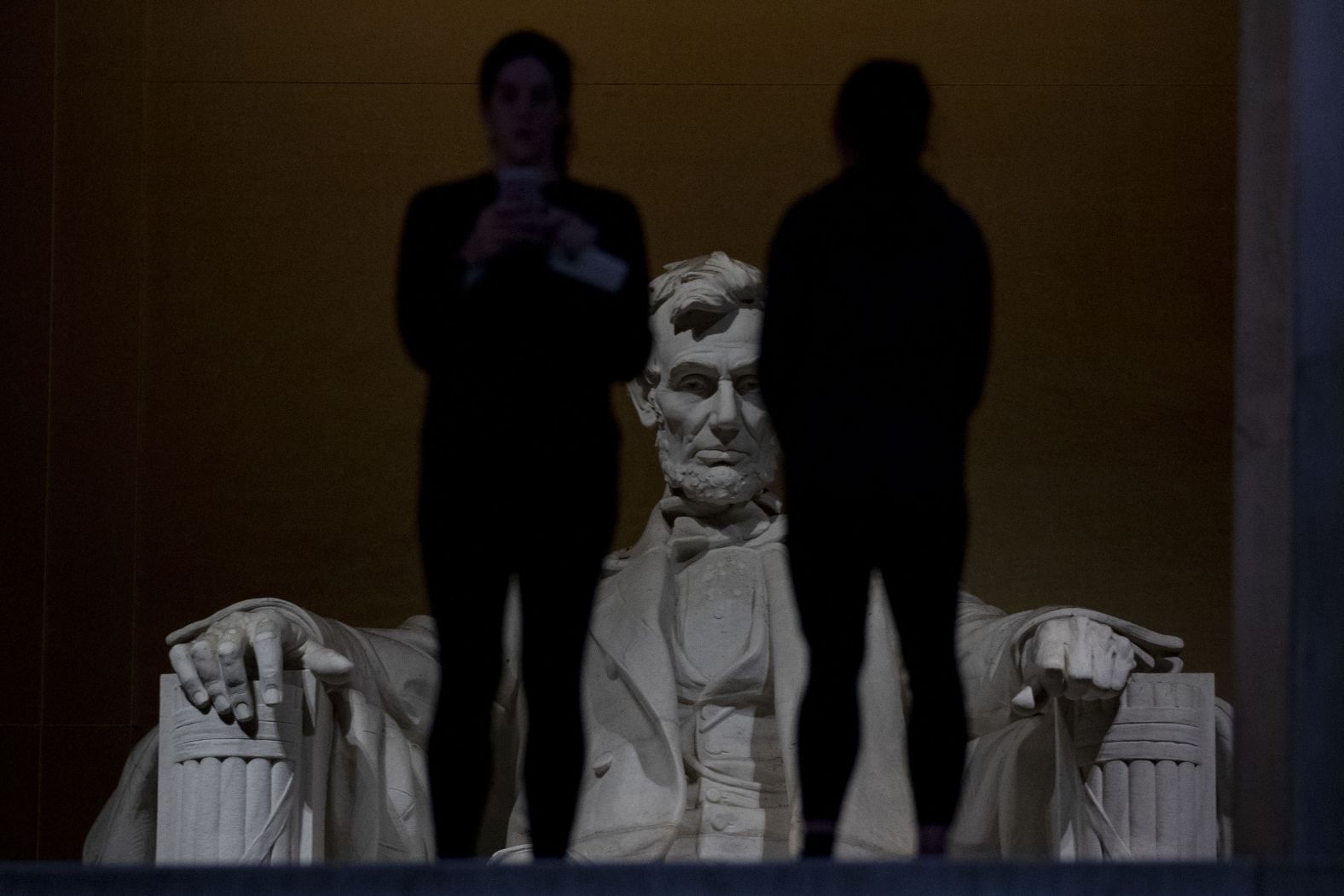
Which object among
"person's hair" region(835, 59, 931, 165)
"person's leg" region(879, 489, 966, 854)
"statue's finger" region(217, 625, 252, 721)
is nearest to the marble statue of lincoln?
"statue's finger" region(217, 625, 252, 721)

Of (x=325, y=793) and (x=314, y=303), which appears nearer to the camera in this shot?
(x=325, y=793)

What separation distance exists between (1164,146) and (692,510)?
2064 millimetres

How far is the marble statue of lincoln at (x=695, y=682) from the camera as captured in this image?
541 cm

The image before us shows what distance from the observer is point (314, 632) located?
546 cm

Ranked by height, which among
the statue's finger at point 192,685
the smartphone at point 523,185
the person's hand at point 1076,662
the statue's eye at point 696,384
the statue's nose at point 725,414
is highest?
the smartphone at point 523,185

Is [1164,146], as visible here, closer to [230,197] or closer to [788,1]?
[788,1]

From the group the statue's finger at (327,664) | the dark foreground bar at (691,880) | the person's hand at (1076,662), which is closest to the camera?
the dark foreground bar at (691,880)

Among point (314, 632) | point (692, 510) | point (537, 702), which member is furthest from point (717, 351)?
point (537, 702)

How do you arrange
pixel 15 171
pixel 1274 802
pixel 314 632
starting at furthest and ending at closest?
pixel 15 171 → pixel 314 632 → pixel 1274 802

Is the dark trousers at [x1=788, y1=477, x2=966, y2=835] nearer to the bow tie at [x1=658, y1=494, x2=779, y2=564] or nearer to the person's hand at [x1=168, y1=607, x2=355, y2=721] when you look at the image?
the person's hand at [x1=168, y1=607, x2=355, y2=721]

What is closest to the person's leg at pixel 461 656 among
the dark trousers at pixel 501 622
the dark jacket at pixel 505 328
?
the dark trousers at pixel 501 622

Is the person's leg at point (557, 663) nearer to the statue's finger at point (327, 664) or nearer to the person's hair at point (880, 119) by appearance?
the person's hair at point (880, 119)

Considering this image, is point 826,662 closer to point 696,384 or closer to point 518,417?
point 518,417

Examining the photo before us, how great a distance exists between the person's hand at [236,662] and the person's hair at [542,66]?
1.08 meters
